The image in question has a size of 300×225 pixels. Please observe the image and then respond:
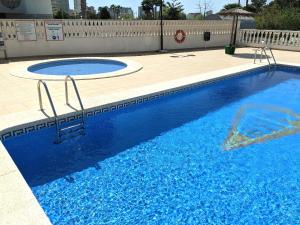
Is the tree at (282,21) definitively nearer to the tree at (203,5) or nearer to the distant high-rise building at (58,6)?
the tree at (203,5)

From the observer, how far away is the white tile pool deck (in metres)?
2.62

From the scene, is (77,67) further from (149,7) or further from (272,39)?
(149,7)

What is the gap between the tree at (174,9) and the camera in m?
54.9

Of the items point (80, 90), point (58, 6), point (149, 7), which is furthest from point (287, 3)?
point (58, 6)

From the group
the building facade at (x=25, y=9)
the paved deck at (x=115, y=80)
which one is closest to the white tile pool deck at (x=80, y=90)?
the paved deck at (x=115, y=80)

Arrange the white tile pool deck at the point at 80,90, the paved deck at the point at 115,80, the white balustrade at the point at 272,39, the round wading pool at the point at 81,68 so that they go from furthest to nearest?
1. the white balustrade at the point at 272,39
2. the round wading pool at the point at 81,68
3. the paved deck at the point at 115,80
4. the white tile pool deck at the point at 80,90

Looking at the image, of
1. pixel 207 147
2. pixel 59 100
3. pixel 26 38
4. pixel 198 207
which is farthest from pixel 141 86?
pixel 26 38

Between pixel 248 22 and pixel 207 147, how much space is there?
2256cm

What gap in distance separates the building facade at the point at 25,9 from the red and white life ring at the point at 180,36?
52.6ft

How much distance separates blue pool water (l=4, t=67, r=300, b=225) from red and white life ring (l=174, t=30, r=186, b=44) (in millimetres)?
8448

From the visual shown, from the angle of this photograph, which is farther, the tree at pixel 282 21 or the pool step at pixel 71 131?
the tree at pixel 282 21

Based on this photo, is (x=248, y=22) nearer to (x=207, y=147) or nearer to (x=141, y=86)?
(x=141, y=86)

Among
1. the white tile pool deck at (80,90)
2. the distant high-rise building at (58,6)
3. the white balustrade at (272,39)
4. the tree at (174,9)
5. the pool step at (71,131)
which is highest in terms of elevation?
the distant high-rise building at (58,6)

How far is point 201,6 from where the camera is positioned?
204ft
